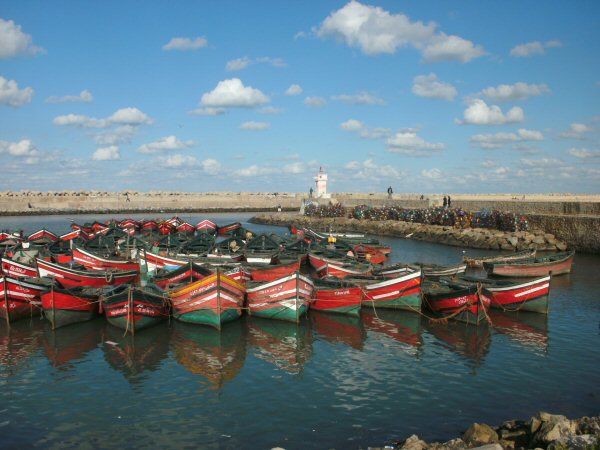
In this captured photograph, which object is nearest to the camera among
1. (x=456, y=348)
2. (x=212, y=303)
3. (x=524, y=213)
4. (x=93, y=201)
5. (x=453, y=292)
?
(x=456, y=348)

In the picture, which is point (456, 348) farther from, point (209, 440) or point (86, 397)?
point (86, 397)

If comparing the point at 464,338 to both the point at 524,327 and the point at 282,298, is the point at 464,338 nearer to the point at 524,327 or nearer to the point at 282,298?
the point at 524,327

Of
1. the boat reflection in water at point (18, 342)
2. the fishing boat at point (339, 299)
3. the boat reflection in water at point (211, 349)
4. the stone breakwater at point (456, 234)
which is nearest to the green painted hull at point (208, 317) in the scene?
the boat reflection in water at point (211, 349)

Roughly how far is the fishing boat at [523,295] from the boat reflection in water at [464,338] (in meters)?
1.82

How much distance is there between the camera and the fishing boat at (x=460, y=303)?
691 inches

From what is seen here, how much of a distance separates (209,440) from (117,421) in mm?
2144

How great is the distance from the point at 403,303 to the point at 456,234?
25.8m

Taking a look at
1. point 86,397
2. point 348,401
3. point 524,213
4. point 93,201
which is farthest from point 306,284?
point 93,201

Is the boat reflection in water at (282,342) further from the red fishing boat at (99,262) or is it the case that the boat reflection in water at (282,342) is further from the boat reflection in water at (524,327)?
the red fishing boat at (99,262)

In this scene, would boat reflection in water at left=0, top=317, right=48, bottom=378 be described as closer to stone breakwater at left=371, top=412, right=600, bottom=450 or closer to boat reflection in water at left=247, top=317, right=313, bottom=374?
boat reflection in water at left=247, top=317, right=313, bottom=374

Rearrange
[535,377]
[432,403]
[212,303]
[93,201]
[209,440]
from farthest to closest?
[93,201] → [212,303] → [535,377] → [432,403] → [209,440]

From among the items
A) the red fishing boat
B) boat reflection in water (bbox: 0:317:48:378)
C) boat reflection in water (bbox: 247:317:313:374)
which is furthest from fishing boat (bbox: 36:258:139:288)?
A: boat reflection in water (bbox: 247:317:313:374)

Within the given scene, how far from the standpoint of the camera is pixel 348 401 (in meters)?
11.7

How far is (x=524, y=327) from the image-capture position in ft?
58.2
